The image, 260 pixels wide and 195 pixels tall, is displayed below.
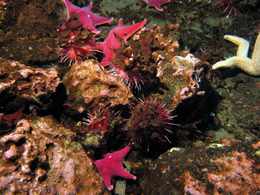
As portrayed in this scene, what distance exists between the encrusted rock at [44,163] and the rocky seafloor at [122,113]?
1 centimetres

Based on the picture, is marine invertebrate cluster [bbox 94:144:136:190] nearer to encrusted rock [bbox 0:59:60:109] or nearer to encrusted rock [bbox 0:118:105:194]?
encrusted rock [bbox 0:118:105:194]

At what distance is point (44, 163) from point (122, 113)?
75.8 inches

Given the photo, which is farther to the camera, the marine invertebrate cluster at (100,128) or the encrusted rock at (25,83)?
the marine invertebrate cluster at (100,128)

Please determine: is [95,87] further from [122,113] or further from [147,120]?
[147,120]

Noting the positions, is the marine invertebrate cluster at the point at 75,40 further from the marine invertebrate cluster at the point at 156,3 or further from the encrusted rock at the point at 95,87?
the marine invertebrate cluster at the point at 156,3

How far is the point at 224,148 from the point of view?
3.36m

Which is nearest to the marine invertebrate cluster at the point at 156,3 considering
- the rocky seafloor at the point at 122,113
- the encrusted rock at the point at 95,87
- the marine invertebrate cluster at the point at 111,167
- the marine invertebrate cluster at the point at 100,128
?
the rocky seafloor at the point at 122,113

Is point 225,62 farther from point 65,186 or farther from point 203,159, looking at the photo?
point 65,186

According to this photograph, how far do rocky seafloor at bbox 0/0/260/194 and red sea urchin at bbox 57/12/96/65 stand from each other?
383 mm

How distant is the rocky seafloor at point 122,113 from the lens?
2.60m

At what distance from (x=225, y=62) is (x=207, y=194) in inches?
156

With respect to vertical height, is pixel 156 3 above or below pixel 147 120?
above

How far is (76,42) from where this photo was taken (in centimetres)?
368

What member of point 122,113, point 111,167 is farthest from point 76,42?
point 111,167
